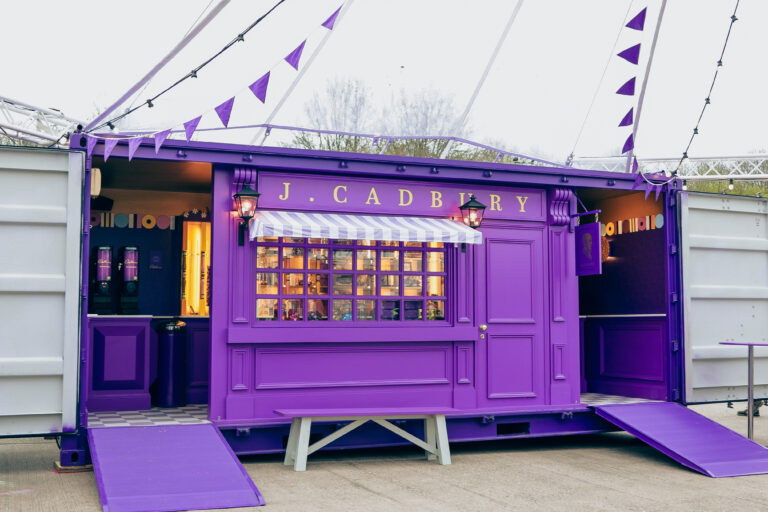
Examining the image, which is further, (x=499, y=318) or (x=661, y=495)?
(x=499, y=318)

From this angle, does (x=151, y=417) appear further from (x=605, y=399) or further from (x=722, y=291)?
(x=722, y=291)

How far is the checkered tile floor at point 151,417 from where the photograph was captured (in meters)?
7.40

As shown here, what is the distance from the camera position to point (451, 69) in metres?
10.6

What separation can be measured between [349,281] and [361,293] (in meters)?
0.17

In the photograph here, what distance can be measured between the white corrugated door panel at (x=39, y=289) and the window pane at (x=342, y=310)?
2.46 meters

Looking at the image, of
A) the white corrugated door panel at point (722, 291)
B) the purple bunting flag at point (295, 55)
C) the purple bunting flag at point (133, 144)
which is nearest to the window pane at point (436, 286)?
the white corrugated door panel at point (722, 291)

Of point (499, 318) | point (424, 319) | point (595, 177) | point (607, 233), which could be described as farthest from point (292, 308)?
point (607, 233)

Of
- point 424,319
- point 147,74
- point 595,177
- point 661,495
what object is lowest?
point 661,495

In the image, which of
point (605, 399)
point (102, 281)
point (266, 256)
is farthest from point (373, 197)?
point (605, 399)

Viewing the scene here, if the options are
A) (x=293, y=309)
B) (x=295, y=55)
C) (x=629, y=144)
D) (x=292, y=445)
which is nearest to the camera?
(x=295, y=55)

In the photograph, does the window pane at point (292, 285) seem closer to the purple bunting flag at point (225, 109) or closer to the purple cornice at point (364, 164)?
the purple cornice at point (364, 164)

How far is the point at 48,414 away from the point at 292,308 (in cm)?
241

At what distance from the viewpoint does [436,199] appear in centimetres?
855

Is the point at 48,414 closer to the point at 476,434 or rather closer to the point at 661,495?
the point at 476,434
